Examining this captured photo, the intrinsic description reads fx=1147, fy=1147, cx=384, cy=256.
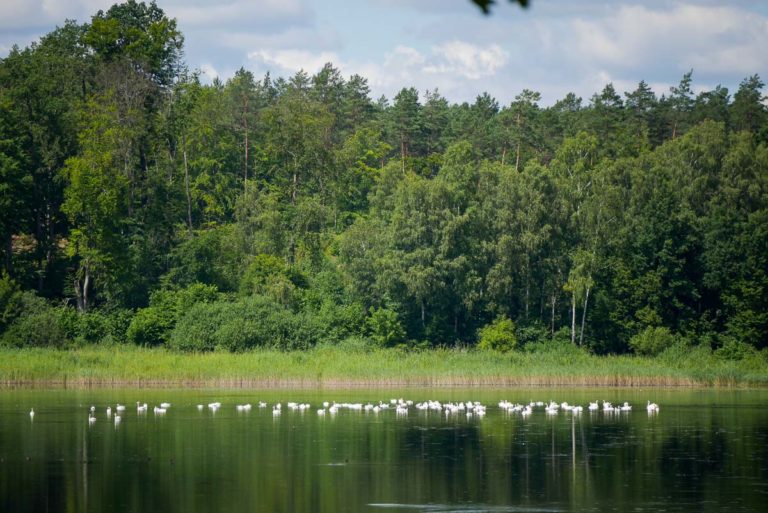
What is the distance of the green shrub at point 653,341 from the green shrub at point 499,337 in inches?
301

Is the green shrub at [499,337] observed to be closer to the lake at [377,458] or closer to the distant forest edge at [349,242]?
the distant forest edge at [349,242]

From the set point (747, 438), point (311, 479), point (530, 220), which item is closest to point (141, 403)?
point (311, 479)

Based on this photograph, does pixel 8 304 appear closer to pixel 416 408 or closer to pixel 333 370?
pixel 333 370

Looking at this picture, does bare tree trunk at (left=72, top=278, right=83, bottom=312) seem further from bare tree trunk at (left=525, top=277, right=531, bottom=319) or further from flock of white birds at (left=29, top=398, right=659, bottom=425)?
bare tree trunk at (left=525, top=277, right=531, bottom=319)

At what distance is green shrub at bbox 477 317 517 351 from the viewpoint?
7219 centimetres

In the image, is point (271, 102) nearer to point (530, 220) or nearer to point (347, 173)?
point (347, 173)

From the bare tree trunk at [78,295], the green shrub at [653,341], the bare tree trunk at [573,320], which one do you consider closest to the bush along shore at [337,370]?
the green shrub at [653,341]

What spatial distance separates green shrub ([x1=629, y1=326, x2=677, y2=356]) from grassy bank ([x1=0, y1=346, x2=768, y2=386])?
389 cm

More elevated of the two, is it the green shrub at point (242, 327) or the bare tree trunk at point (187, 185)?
the bare tree trunk at point (187, 185)

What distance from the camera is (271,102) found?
119m

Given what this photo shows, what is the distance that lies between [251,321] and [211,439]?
32775mm

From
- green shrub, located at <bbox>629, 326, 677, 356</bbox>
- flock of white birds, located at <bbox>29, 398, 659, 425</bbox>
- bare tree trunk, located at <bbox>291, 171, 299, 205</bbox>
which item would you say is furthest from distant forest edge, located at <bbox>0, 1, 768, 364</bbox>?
flock of white birds, located at <bbox>29, 398, 659, 425</bbox>

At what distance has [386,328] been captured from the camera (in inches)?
2854

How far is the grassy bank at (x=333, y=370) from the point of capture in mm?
58031
